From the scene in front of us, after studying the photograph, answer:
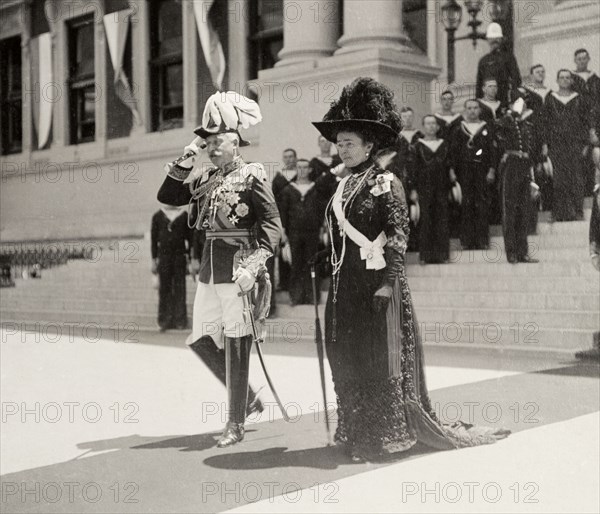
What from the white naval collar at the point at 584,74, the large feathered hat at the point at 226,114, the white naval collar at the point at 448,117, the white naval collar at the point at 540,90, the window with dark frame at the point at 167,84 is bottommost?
the large feathered hat at the point at 226,114

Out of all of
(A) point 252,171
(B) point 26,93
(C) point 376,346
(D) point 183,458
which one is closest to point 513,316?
(C) point 376,346

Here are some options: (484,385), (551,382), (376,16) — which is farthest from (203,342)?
(376,16)

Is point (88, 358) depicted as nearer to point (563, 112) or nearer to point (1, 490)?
point (1, 490)

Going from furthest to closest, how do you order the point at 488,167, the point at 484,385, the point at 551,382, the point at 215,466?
the point at 488,167 → the point at 551,382 → the point at 484,385 → the point at 215,466

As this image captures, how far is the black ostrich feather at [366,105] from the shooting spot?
2.59 m

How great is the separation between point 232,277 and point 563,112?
24.2 ft

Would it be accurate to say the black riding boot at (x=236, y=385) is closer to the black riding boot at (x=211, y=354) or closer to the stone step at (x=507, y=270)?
the black riding boot at (x=211, y=354)

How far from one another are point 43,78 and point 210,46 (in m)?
0.74

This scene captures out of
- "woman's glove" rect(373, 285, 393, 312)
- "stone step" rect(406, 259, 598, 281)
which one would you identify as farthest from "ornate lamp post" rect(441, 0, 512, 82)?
"woman's glove" rect(373, 285, 393, 312)

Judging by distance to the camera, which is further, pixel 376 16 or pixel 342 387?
pixel 376 16

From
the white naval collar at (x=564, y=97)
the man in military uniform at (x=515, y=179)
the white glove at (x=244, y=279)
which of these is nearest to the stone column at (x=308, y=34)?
the white naval collar at (x=564, y=97)

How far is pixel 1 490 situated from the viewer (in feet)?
9.48

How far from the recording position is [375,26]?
1090 cm

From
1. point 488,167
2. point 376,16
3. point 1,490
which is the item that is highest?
point 376,16
